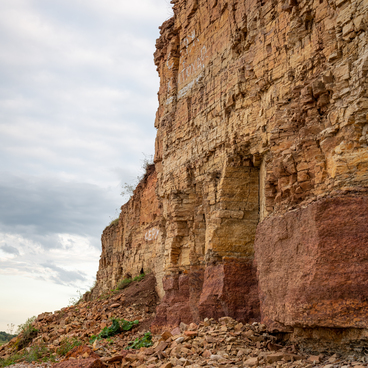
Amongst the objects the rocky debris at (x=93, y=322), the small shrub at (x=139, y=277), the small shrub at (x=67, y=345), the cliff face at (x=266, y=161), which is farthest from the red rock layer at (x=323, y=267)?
the small shrub at (x=139, y=277)

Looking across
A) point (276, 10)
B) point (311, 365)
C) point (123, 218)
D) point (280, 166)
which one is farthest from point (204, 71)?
point (123, 218)

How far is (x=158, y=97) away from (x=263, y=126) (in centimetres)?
837

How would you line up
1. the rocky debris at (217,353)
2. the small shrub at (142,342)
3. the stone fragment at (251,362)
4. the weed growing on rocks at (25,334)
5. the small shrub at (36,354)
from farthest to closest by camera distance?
the weed growing on rocks at (25,334) → the small shrub at (36,354) → the small shrub at (142,342) → the stone fragment at (251,362) → the rocky debris at (217,353)

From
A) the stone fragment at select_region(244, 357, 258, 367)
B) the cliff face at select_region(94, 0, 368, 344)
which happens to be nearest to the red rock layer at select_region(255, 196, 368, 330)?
the cliff face at select_region(94, 0, 368, 344)

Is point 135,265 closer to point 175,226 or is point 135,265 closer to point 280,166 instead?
point 175,226

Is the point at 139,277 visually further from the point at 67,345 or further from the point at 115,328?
the point at 67,345

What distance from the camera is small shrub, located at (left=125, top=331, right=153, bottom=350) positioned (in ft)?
35.6

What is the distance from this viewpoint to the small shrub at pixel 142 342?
10.9 m

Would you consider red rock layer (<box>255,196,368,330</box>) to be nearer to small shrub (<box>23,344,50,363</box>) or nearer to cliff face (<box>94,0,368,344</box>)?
cliff face (<box>94,0,368,344</box>)

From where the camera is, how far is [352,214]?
5938mm

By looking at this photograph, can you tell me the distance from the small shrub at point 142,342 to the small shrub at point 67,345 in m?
2.08

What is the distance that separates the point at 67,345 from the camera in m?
12.8

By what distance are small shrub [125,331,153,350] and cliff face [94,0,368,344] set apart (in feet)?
1.92

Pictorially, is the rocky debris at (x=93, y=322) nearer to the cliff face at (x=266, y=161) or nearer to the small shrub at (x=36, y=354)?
the small shrub at (x=36, y=354)
